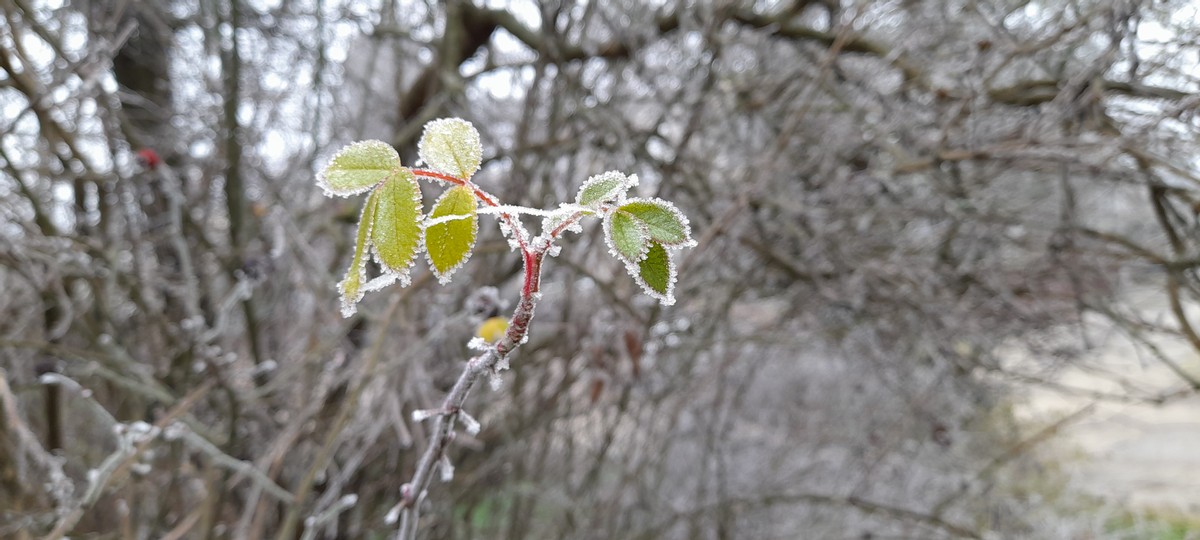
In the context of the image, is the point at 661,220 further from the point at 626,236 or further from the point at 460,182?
the point at 460,182

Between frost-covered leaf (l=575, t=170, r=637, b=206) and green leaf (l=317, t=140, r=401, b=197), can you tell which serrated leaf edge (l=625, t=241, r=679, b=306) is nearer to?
frost-covered leaf (l=575, t=170, r=637, b=206)

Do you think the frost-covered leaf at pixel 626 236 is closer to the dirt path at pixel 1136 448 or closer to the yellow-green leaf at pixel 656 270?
the yellow-green leaf at pixel 656 270

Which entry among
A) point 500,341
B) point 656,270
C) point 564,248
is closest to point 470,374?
point 500,341

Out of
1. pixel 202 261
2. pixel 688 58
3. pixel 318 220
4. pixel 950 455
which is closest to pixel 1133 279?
pixel 950 455

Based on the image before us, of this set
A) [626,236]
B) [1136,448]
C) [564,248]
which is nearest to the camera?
[626,236]

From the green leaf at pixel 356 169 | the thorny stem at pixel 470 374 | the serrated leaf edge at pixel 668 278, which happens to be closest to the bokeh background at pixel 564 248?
the thorny stem at pixel 470 374

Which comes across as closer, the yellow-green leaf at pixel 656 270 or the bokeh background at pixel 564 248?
the yellow-green leaf at pixel 656 270
